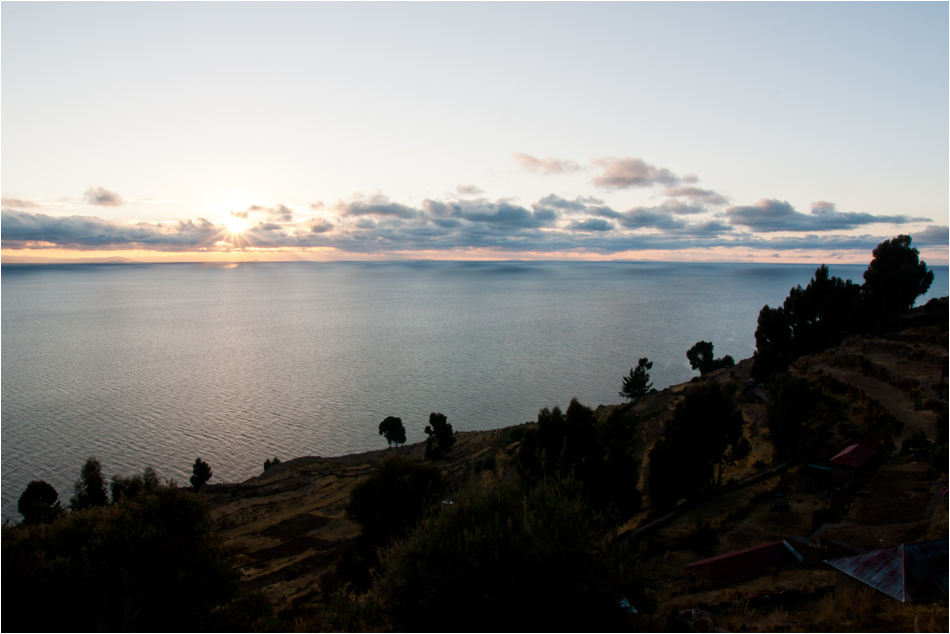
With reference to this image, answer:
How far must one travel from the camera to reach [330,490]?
4172 centimetres

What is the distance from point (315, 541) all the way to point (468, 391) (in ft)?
145

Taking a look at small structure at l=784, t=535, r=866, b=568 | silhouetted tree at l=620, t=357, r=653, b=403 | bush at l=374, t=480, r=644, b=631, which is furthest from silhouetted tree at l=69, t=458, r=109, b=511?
silhouetted tree at l=620, t=357, r=653, b=403

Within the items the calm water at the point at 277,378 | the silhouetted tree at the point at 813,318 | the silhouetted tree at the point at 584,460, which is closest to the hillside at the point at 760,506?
the silhouetted tree at the point at 584,460

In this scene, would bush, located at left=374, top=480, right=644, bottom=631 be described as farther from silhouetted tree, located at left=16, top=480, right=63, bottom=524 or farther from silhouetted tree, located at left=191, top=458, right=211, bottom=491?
silhouetted tree, located at left=191, top=458, right=211, bottom=491

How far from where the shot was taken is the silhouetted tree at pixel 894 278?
51.8 meters

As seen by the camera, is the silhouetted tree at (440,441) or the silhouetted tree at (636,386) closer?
the silhouetted tree at (440,441)

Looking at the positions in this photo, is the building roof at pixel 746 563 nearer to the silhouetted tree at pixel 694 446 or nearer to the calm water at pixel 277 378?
the silhouetted tree at pixel 694 446

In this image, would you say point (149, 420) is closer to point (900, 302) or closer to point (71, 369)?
point (71, 369)

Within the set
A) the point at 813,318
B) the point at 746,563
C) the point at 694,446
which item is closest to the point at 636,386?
the point at 813,318

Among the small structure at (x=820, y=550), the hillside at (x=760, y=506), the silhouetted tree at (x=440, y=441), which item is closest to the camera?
the hillside at (x=760, y=506)

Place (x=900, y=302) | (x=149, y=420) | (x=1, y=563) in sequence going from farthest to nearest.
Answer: (x=149, y=420) → (x=900, y=302) → (x=1, y=563)

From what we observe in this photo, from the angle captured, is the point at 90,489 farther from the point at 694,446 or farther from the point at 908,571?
the point at 908,571

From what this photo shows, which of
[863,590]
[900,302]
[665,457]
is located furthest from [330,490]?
[900,302]

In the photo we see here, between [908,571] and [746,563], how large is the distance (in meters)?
5.80
